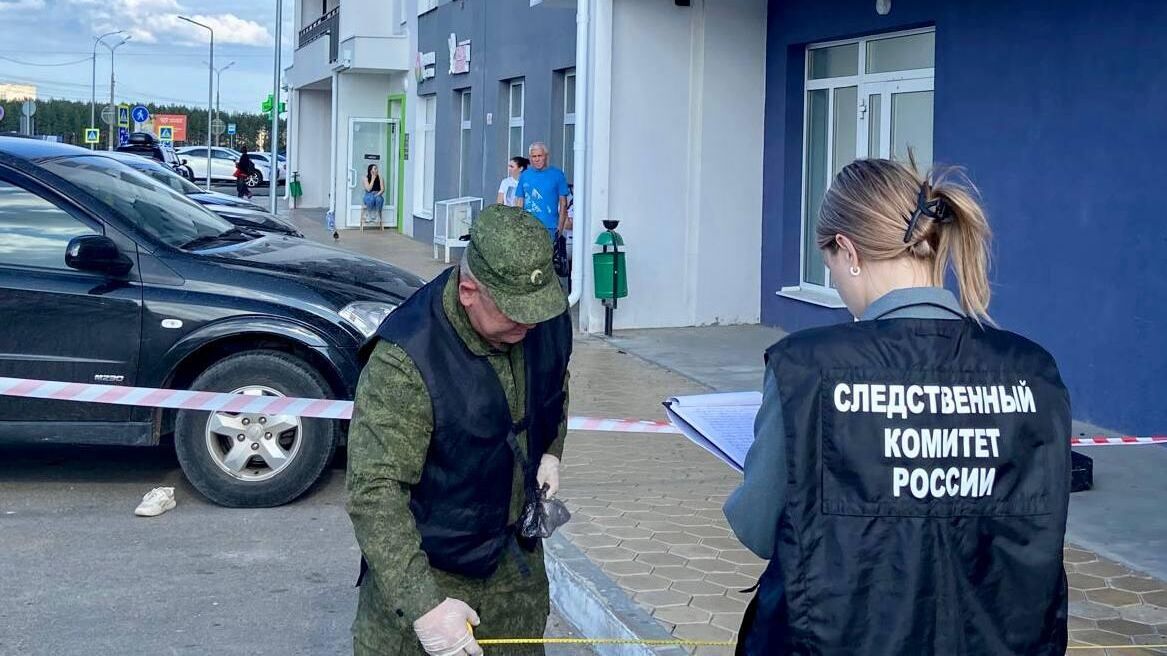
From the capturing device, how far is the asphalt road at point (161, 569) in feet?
17.8

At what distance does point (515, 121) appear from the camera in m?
20.9

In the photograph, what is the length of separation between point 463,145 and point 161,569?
18132mm

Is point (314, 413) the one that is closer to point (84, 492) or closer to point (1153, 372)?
point (84, 492)

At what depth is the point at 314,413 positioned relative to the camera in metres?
6.93

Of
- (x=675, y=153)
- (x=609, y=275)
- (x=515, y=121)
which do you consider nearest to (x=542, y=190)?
(x=675, y=153)

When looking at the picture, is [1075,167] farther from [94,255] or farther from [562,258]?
[562,258]

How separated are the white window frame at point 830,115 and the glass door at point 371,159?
704 inches

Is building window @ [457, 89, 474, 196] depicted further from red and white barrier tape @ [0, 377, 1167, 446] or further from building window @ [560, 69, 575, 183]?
red and white barrier tape @ [0, 377, 1167, 446]

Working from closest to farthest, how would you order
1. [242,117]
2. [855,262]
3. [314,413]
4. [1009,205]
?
[855,262] → [314,413] → [1009,205] → [242,117]

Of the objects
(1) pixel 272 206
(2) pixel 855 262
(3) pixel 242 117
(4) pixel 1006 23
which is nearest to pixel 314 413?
(2) pixel 855 262

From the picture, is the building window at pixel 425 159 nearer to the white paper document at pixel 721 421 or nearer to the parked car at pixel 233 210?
the parked car at pixel 233 210

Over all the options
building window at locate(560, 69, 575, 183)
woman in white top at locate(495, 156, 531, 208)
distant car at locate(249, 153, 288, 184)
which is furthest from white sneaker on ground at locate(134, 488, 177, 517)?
distant car at locate(249, 153, 288, 184)

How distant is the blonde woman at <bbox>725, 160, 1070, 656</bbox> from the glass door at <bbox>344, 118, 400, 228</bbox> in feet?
93.4

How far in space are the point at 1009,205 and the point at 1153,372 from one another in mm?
1740
